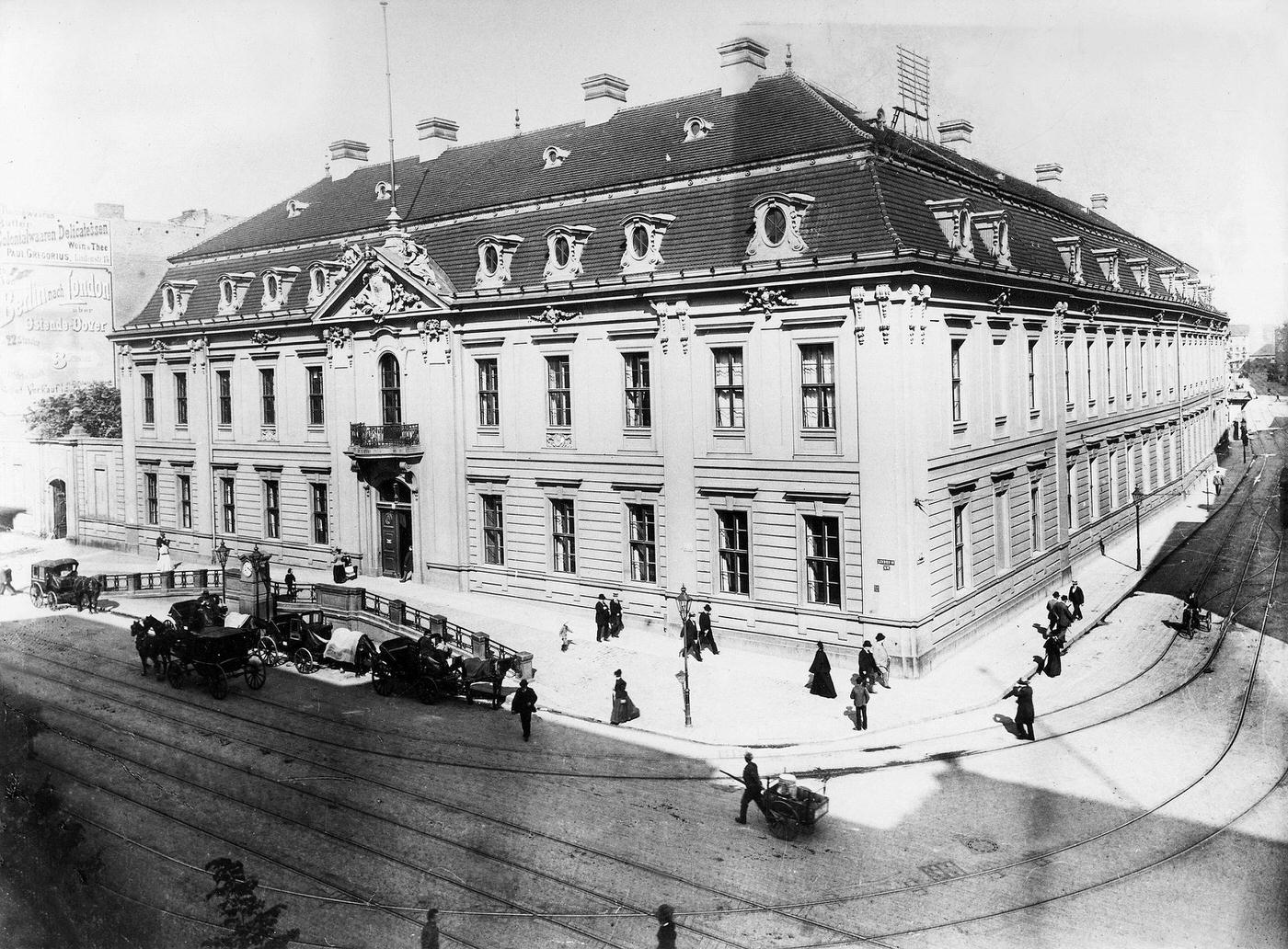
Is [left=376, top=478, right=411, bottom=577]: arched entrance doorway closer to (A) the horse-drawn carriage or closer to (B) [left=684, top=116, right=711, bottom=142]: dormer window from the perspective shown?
(A) the horse-drawn carriage

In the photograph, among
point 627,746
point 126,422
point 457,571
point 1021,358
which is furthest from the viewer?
point 126,422

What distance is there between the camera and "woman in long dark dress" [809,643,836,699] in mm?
21938

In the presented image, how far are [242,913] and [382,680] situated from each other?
368 inches

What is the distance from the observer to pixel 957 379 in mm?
25906

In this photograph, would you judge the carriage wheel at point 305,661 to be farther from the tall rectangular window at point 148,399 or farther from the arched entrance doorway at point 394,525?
the tall rectangular window at point 148,399

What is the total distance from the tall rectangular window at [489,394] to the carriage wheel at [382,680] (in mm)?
10513

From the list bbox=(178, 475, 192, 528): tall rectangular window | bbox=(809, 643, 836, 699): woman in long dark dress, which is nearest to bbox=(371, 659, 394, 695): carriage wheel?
bbox=(809, 643, 836, 699): woman in long dark dress

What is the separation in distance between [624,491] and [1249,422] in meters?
68.7

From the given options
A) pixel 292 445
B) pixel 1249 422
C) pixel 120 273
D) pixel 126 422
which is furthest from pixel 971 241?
pixel 1249 422

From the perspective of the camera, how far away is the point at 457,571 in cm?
3166

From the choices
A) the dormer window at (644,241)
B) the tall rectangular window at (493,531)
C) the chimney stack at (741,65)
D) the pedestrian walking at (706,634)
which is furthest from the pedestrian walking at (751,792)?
the chimney stack at (741,65)

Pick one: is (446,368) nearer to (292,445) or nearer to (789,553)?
(292,445)

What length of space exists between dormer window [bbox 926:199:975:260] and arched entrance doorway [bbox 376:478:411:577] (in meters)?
19.0

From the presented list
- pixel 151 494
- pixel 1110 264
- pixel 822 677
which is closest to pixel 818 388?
pixel 822 677
